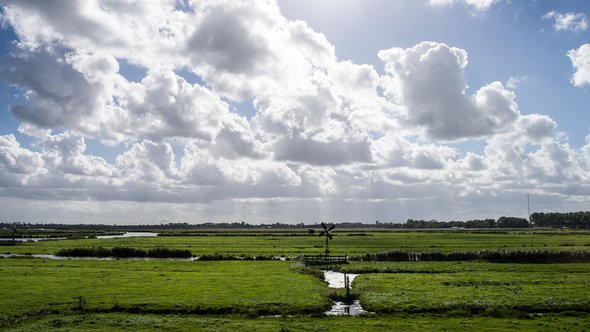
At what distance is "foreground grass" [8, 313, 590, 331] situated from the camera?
29031mm

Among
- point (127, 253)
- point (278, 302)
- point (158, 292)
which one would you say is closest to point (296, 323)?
point (278, 302)

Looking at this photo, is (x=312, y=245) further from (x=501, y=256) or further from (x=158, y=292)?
(x=158, y=292)

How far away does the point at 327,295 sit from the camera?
136ft

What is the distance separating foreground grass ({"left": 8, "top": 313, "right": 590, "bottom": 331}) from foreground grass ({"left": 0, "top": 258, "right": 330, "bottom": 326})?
2440 millimetres

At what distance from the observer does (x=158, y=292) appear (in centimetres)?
4156

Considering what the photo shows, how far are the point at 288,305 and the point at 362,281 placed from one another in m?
16.7

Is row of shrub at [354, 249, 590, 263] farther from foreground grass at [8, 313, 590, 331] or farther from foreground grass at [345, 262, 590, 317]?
foreground grass at [8, 313, 590, 331]

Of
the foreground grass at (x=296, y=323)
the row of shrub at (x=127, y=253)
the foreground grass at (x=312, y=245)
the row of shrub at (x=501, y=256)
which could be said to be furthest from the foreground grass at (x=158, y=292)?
the foreground grass at (x=312, y=245)

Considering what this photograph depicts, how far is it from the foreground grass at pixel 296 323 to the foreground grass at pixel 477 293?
2.32 m

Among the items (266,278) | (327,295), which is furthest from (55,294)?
(327,295)

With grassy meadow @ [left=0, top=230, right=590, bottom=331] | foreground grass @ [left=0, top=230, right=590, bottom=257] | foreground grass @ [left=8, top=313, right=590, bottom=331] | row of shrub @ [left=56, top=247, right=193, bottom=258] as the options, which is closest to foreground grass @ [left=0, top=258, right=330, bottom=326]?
grassy meadow @ [left=0, top=230, right=590, bottom=331]

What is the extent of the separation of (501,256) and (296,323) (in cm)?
6162

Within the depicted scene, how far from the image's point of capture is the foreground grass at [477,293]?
113 ft

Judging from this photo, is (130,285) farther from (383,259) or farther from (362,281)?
(383,259)
